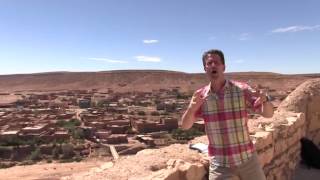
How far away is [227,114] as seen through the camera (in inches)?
137

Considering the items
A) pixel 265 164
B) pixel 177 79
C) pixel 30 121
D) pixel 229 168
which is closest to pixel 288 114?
pixel 265 164

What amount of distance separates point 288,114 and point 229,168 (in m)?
4.45

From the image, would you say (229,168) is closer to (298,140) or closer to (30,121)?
(298,140)

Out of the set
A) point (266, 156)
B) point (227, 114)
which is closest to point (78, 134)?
point (266, 156)

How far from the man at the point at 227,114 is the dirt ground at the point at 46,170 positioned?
14058mm

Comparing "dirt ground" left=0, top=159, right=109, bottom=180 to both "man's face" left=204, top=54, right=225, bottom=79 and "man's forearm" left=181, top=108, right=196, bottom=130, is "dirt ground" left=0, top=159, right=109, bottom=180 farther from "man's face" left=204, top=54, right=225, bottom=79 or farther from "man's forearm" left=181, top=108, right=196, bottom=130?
"man's face" left=204, top=54, right=225, bottom=79

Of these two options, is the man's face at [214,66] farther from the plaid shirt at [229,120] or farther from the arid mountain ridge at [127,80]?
the arid mountain ridge at [127,80]

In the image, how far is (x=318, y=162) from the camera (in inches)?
299

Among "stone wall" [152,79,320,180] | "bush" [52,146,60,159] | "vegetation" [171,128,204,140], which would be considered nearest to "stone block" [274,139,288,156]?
"stone wall" [152,79,320,180]

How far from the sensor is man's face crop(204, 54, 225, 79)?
11.4 feet

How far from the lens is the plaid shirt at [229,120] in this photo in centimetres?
349

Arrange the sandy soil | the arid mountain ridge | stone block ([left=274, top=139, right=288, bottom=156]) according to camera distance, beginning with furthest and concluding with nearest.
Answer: the arid mountain ridge
the sandy soil
stone block ([left=274, top=139, right=288, bottom=156])

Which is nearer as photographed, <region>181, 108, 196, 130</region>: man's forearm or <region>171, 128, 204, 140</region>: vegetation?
<region>181, 108, 196, 130</region>: man's forearm

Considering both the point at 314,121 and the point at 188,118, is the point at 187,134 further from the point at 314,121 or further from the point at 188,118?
the point at 188,118
